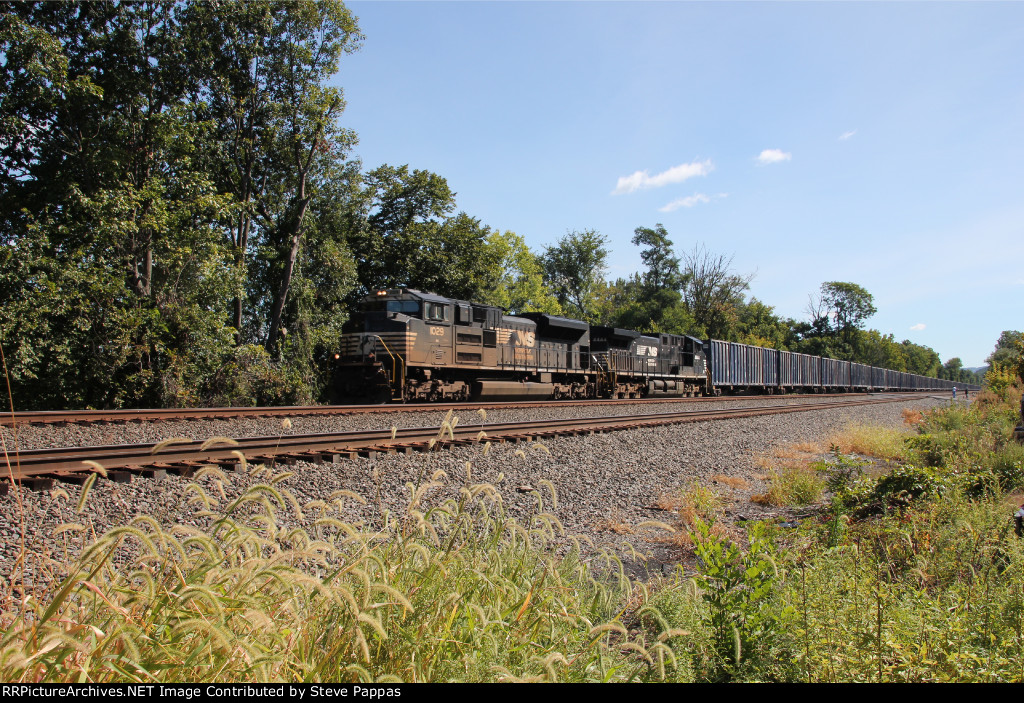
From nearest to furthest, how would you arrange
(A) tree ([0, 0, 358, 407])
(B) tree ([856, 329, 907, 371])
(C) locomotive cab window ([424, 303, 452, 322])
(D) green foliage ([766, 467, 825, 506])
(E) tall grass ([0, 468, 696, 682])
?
(E) tall grass ([0, 468, 696, 682]) < (D) green foliage ([766, 467, 825, 506]) < (A) tree ([0, 0, 358, 407]) < (C) locomotive cab window ([424, 303, 452, 322]) < (B) tree ([856, 329, 907, 371])

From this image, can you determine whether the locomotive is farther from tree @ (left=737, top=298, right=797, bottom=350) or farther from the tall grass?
tree @ (left=737, top=298, right=797, bottom=350)

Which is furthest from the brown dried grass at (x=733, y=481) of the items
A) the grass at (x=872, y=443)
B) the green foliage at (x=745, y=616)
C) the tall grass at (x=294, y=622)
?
the tall grass at (x=294, y=622)

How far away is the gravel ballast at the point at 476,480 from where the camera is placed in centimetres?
445

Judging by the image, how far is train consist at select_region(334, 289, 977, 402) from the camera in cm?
1673

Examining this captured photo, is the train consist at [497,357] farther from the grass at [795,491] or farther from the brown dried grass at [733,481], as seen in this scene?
the grass at [795,491]

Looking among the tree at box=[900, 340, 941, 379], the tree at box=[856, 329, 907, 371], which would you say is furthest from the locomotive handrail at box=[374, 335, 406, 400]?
the tree at box=[900, 340, 941, 379]

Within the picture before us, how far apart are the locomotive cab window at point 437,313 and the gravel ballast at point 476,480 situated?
16.1 feet

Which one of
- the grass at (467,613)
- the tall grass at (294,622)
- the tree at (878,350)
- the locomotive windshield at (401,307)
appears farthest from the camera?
the tree at (878,350)

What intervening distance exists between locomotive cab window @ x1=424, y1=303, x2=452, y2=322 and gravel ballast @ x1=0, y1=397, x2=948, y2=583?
4906 mm

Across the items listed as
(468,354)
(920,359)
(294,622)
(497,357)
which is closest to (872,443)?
(468,354)

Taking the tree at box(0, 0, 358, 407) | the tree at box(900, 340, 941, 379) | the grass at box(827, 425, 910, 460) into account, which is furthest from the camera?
the tree at box(900, 340, 941, 379)

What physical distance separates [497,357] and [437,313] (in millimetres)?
2796

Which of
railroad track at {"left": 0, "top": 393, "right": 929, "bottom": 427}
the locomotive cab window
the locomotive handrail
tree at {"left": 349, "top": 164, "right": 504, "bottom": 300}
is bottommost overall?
railroad track at {"left": 0, "top": 393, "right": 929, "bottom": 427}
